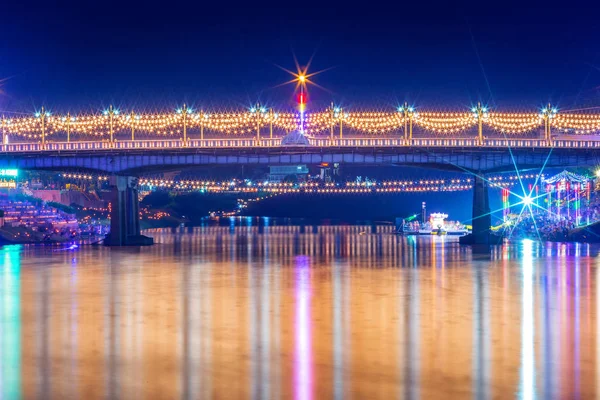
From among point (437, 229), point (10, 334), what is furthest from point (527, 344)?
point (437, 229)

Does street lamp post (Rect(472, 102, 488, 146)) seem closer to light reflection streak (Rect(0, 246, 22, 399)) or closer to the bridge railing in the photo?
the bridge railing

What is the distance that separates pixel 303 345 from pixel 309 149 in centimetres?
7160

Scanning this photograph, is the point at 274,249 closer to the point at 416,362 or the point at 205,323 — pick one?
the point at 205,323

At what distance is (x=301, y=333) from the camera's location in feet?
105

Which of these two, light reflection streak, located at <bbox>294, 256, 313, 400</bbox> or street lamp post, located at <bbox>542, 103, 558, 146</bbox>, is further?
street lamp post, located at <bbox>542, 103, 558, 146</bbox>

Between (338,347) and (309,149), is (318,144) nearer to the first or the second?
(309,149)

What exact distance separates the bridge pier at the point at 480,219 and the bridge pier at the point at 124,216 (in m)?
38.5

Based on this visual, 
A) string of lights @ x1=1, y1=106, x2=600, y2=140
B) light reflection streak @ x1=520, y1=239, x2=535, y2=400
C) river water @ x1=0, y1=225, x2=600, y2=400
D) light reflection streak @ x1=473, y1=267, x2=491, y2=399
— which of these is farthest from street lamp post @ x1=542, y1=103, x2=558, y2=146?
light reflection streak @ x1=473, y1=267, x2=491, y2=399

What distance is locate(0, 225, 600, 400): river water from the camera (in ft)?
77.0

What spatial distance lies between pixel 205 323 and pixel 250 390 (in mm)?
12027

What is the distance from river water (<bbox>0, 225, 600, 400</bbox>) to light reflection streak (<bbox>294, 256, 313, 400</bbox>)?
8 cm

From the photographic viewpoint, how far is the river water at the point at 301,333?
77.0ft

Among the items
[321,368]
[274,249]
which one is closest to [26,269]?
[274,249]

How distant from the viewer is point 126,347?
2920 cm
